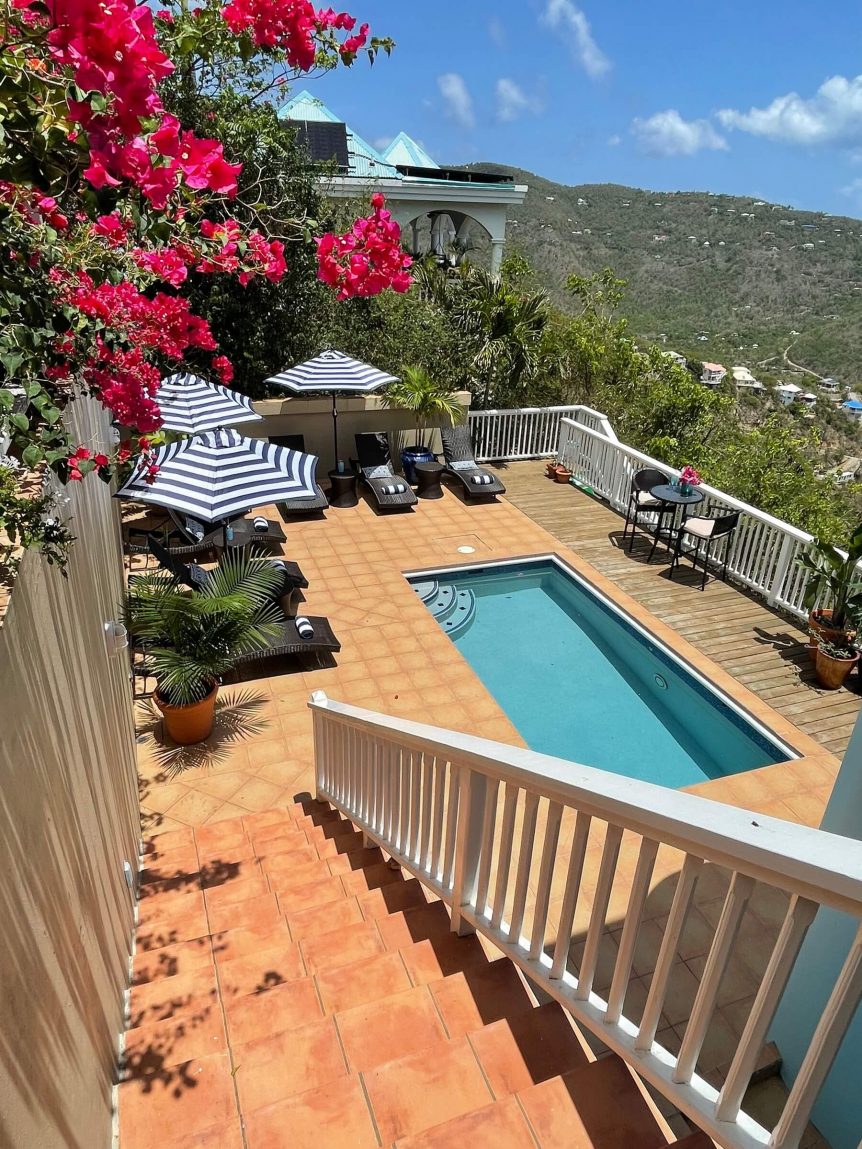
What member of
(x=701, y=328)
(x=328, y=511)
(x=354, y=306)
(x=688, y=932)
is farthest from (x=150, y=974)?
(x=701, y=328)

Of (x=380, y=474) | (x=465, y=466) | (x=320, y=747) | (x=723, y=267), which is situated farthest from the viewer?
(x=723, y=267)

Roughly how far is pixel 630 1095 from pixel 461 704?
4506mm

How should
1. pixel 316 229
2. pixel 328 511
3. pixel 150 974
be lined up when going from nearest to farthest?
pixel 316 229, pixel 150 974, pixel 328 511

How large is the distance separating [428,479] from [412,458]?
21.4 inches

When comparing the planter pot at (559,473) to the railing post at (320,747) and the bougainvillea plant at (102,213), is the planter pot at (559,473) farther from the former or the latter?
the bougainvillea plant at (102,213)

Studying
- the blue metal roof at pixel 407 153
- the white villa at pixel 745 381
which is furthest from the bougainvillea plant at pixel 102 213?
the white villa at pixel 745 381

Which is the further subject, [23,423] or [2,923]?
[23,423]

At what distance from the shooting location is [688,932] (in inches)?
143

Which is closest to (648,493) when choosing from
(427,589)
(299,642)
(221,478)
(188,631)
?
(427,589)

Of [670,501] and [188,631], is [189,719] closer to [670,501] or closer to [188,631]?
[188,631]

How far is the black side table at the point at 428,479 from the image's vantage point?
35.3ft

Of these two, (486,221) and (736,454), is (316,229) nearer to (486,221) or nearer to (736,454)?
(736,454)

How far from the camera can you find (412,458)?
11.1 meters

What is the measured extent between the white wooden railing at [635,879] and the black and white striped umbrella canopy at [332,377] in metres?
7.46
